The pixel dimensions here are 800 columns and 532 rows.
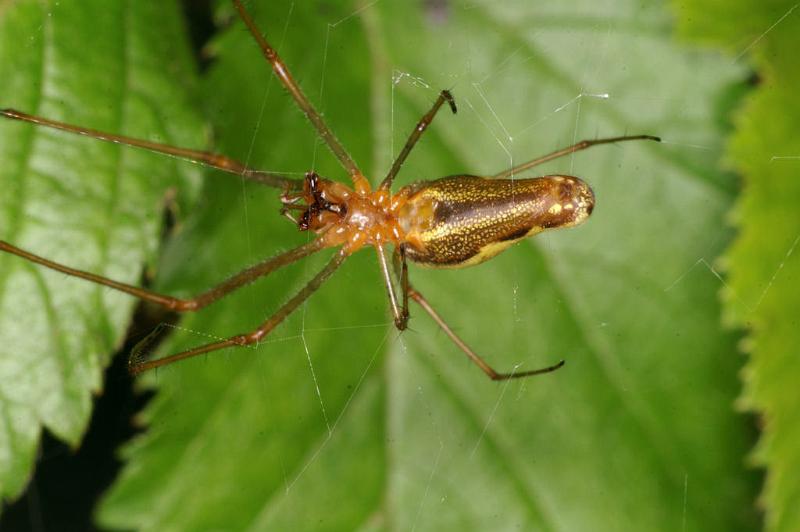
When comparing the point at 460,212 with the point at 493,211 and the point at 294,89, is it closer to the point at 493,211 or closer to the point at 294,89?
the point at 493,211

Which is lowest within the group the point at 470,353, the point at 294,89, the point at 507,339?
the point at 507,339

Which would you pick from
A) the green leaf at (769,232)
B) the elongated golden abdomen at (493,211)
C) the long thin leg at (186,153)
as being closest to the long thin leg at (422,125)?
the elongated golden abdomen at (493,211)

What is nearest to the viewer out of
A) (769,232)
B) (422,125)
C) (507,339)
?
(422,125)

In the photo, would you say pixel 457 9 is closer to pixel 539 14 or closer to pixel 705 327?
→ pixel 539 14

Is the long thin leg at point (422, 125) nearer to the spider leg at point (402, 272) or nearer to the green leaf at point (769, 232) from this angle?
the spider leg at point (402, 272)

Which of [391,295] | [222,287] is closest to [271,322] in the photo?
[222,287]

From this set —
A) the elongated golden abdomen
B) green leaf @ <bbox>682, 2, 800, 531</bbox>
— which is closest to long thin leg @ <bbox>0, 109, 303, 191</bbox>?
the elongated golden abdomen

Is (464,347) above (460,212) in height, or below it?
below
